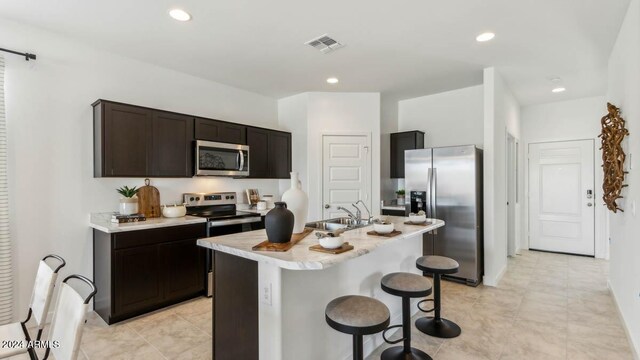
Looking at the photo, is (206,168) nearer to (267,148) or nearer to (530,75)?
(267,148)

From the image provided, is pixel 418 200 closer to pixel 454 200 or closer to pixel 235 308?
pixel 454 200

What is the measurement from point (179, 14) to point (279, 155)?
2.58 m

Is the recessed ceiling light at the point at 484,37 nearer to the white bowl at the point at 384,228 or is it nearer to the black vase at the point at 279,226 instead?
the white bowl at the point at 384,228

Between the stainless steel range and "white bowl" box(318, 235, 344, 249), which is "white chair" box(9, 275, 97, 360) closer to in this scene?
"white bowl" box(318, 235, 344, 249)

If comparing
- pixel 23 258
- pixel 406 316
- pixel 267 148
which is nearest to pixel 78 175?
pixel 23 258

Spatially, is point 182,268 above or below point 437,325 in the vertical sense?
above

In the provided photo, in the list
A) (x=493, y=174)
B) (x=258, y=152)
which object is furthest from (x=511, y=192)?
(x=258, y=152)

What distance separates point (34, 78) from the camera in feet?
9.66

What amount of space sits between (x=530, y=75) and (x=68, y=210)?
5717mm

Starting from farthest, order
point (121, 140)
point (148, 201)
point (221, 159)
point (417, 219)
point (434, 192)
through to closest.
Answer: point (434, 192)
point (221, 159)
point (148, 201)
point (121, 140)
point (417, 219)

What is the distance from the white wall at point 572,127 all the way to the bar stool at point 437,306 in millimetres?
4181

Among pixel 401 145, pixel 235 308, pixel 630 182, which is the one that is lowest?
pixel 235 308

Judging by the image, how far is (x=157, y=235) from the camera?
123 inches

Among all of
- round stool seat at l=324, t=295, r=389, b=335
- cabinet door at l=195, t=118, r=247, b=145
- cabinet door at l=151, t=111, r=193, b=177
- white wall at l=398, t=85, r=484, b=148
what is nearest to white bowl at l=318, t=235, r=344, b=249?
round stool seat at l=324, t=295, r=389, b=335
